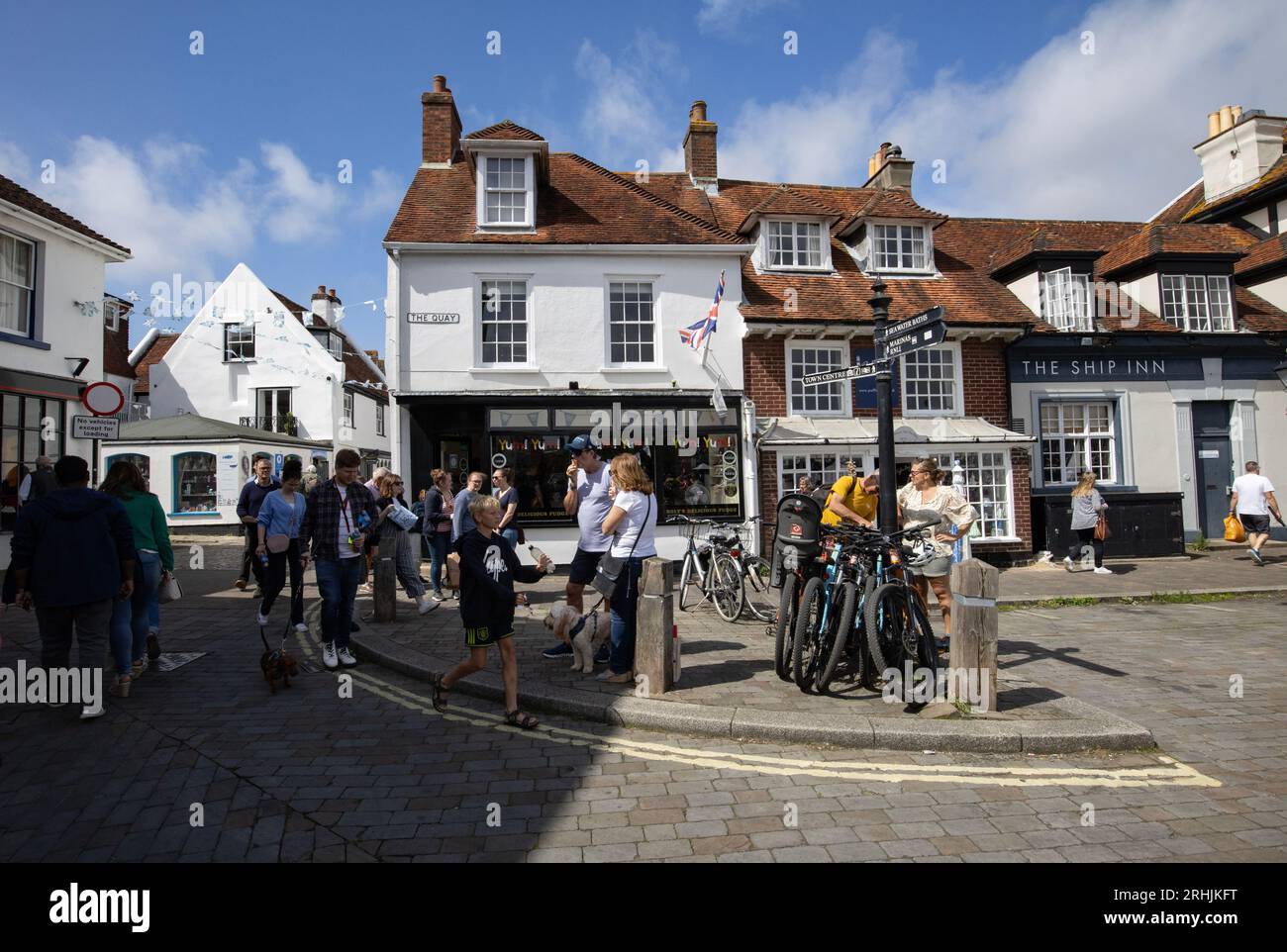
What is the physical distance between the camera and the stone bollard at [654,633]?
5.36 m

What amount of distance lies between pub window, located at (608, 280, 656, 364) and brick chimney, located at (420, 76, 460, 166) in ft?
17.6

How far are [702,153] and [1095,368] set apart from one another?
1070 centimetres

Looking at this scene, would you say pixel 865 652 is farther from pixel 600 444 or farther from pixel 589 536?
pixel 600 444

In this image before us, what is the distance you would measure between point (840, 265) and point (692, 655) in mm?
12338

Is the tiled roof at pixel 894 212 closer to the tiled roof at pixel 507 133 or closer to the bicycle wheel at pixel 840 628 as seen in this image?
the tiled roof at pixel 507 133

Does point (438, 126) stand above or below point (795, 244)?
above

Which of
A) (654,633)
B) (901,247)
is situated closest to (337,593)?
(654,633)

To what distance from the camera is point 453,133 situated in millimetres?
16625

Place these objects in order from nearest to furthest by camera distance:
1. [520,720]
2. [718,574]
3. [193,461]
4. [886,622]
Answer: [520,720], [886,622], [718,574], [193,461]

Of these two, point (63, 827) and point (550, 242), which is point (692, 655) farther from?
point (550, 242)

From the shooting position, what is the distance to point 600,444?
14031 mm

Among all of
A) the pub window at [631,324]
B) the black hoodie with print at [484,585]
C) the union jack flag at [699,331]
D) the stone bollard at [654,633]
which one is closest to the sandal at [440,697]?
the black hoodie with print at [484,585]

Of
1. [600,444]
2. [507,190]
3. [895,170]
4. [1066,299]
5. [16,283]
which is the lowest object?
[600,444]

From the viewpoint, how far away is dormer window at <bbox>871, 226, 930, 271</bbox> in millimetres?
16453
